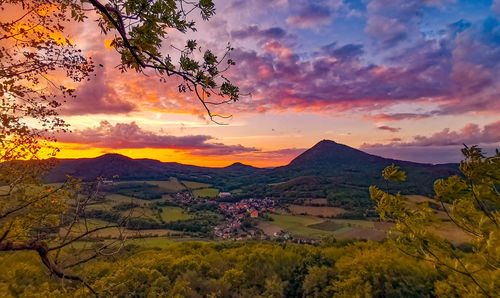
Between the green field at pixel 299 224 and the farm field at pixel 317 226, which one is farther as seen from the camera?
the green field at pixel 299 224

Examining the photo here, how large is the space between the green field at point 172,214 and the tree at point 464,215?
95.7m

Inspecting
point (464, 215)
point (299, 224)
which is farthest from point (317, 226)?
point (464, 215)

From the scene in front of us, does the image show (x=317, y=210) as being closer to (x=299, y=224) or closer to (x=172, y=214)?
(x=299, y=224)

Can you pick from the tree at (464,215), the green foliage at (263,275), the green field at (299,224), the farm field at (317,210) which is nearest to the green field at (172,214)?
the green field at (299,224)

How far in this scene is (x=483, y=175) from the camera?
404 cm

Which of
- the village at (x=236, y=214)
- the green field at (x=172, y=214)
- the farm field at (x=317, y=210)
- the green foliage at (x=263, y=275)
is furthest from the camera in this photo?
the farm field at (x=317, y=210)

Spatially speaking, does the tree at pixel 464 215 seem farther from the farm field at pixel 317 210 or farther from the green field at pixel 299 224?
the farm field at pixel 317 210

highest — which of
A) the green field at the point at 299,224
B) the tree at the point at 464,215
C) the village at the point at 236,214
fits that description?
the tree at the point at 464,215

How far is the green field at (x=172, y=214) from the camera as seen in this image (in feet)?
305

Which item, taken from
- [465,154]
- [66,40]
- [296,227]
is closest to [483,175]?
[465,154]

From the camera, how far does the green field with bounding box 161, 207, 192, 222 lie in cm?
9301

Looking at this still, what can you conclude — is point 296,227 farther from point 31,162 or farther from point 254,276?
point 31,162

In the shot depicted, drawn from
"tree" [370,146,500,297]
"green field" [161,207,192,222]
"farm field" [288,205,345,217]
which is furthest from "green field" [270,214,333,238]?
"tree" [370,146,500,297]

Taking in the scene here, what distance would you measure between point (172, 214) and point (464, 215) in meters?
106
